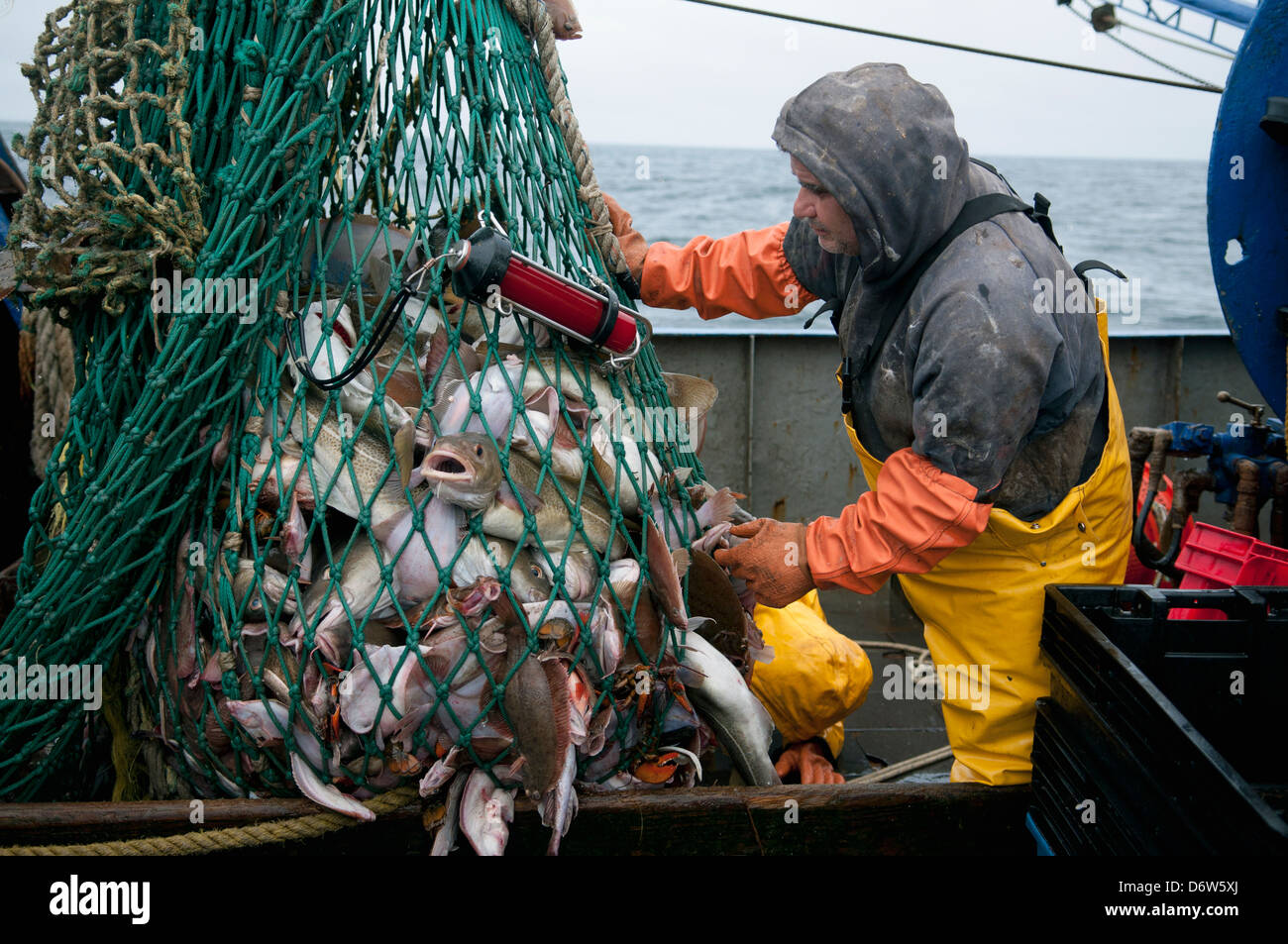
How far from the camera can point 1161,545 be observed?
451 cm

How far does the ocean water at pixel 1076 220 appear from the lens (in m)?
26.8

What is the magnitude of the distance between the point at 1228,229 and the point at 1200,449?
1.40 meters

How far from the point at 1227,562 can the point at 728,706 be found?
2.16 m

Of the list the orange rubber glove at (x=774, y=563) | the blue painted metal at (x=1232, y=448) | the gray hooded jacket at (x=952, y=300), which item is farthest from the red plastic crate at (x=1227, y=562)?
the orange rubber glove at (x=774, y=563)

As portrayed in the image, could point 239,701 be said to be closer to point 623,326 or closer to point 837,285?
point 623,326


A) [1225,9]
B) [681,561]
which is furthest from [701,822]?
[1225,9]

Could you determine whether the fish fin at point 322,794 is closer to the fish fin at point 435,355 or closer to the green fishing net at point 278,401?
the green fishing net at point 278,401

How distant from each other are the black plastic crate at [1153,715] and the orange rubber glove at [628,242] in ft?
4.43

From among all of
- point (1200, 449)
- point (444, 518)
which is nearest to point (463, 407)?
point (444, 518)

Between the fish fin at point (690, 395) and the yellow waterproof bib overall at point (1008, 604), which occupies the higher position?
the fish fin at point (690, 395)

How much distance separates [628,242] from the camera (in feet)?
9.27

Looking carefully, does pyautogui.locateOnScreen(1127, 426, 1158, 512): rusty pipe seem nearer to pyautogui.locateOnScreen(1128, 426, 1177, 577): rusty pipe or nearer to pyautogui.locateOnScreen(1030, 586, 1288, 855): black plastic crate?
pyautogui.locateOnScreen(1128, 426, 1177, 577): rusty pipe

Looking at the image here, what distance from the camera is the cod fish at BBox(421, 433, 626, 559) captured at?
6.31 feet

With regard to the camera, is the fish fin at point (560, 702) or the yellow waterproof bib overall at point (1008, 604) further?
the yellow waterproof bib overall at point (1008, 604)
